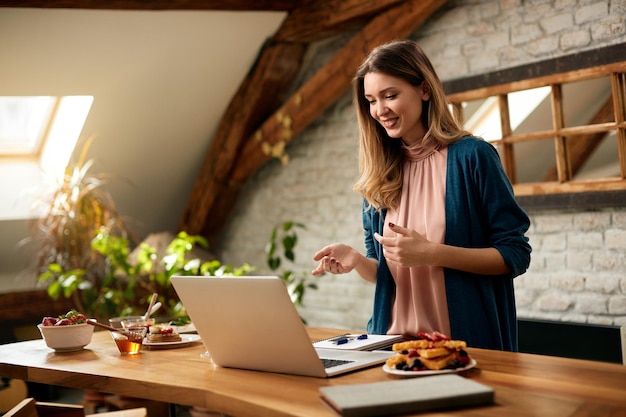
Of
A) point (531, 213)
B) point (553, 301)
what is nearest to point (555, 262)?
point (553, 301)

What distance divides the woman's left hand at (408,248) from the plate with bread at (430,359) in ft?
1.19

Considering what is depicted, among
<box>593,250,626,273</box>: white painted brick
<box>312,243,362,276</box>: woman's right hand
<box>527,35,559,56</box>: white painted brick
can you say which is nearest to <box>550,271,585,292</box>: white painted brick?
<box>593,250,626,273</box>: white painted brick

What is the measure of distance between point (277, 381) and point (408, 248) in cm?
55

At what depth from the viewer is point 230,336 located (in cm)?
195

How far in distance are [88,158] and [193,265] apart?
1.33 m

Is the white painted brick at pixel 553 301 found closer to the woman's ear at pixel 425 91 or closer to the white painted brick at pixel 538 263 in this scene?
the white painted brick at pixel 538 263

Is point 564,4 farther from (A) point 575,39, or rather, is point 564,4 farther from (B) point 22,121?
(B) point 22,121

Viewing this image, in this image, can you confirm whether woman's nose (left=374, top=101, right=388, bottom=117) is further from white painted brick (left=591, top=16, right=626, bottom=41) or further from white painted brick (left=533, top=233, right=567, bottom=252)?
white painted brick (left=533, top=233, right=567, bottom=252)

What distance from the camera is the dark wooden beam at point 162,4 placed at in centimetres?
439

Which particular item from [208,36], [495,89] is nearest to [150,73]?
[208,36]

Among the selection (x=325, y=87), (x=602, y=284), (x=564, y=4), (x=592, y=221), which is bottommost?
(x=602, y=284)

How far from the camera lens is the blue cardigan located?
2250 mm

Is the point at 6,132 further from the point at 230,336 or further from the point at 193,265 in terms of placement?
the point at 230,336

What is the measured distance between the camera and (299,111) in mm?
5609
